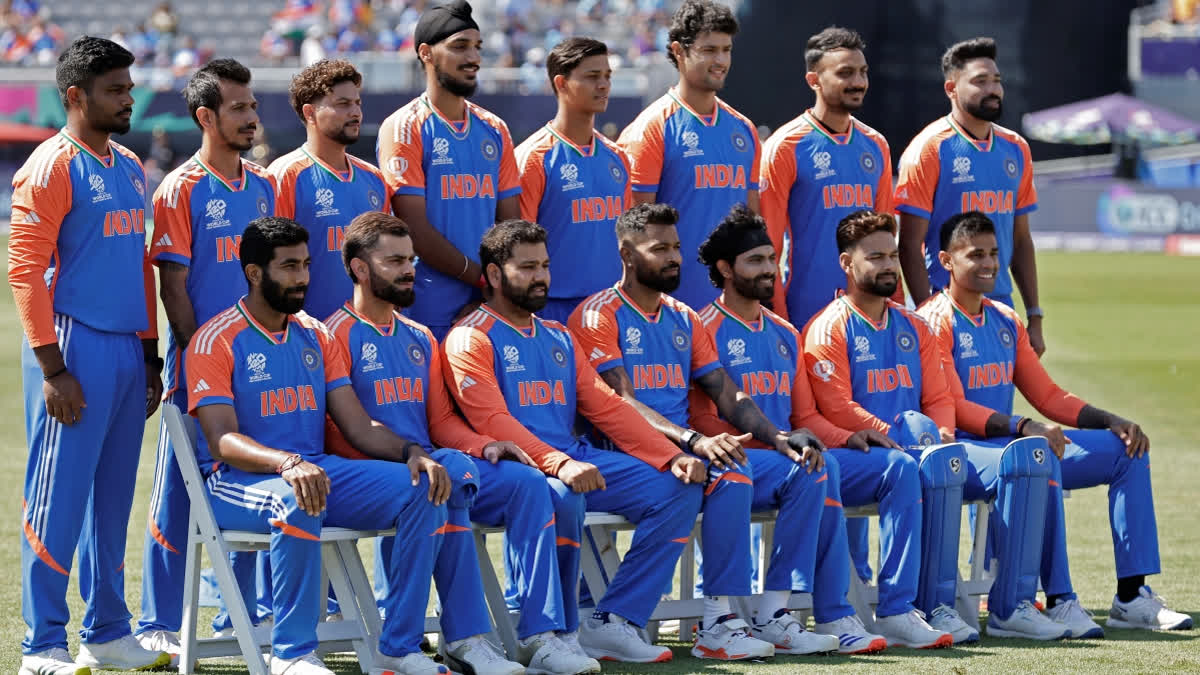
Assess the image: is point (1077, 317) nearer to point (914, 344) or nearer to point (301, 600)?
point (914, 344)

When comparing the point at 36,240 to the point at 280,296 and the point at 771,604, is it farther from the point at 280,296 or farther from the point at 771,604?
the point at 771,604

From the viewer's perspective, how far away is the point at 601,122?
29531 mm

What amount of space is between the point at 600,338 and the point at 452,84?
123 cm

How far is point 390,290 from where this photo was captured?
6.33 m

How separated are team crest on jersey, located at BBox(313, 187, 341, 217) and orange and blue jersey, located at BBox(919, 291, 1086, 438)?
2.62 meters

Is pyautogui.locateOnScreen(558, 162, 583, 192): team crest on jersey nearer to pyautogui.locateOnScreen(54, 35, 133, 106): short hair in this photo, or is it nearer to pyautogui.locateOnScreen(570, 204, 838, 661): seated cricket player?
pyautogui.locateOnScreen(570, 204, 838, 661): seated cricket player

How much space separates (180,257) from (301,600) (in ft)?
4.82

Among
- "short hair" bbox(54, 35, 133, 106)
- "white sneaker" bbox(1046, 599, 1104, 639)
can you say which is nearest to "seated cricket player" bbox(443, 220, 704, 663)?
"short hair" bbox(54, 35, 133, 106)

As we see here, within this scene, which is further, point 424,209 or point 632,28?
point 632,28

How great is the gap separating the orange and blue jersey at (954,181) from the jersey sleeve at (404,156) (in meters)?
2.28

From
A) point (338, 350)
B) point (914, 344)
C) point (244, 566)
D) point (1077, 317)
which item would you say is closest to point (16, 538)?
point (244, 566)

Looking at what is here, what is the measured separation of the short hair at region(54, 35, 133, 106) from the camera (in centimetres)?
619

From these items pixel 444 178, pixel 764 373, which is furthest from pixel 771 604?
pixel 444 178

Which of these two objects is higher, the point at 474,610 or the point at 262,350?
the point at 262,350
